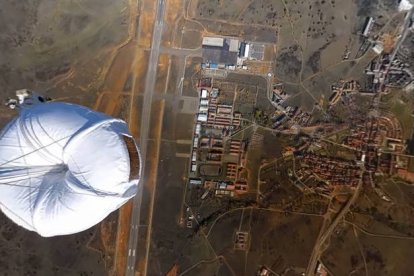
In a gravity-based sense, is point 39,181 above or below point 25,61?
below

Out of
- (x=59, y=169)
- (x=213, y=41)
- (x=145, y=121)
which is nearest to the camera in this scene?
(x=59, y=169)

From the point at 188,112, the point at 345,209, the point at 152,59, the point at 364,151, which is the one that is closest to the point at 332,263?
the point at 345,209

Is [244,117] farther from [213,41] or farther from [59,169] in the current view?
[59,169]

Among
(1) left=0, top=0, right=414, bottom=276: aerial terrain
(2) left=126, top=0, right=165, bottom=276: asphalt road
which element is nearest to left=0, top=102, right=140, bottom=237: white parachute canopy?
(2) left=126, top=0, right=165, bottom=276: asphalt road

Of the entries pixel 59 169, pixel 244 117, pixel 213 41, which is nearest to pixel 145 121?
pixel 244 117

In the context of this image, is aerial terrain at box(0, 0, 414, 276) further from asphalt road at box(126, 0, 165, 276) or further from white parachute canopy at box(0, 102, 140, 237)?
white parachute canopy at box(0, 102, 140, 237)

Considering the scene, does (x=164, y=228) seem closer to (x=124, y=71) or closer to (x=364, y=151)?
(x=124, y=71)
